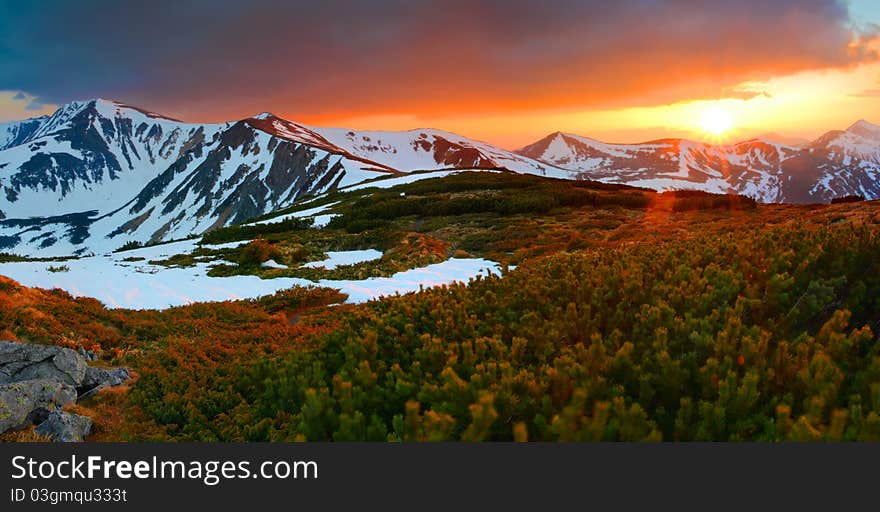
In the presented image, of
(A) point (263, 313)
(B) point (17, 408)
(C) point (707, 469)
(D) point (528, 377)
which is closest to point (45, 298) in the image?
(A) point (263, 313)

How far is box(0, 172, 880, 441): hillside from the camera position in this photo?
3445mm

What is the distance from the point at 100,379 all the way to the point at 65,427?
2.49 m

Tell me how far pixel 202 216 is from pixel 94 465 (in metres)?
204

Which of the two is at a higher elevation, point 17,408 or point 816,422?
point 816,422

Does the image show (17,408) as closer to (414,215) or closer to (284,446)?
(284,446)

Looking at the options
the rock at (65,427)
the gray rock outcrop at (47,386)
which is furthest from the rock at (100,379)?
the rock at (65,427)

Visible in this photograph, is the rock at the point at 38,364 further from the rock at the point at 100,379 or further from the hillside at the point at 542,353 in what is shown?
the hillside at the point at 542,353

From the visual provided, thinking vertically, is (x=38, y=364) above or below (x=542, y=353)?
below

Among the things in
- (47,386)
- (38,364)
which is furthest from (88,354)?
(47,386)

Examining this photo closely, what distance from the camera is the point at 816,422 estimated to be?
314 centimetres

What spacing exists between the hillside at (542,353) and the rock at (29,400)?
491mm

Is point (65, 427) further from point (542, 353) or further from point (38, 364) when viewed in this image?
point (542, 353)

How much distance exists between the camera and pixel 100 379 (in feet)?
26.8

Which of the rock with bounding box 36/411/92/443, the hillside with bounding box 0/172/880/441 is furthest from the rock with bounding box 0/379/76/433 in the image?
the hillside with bounding box 0/172/880/441
